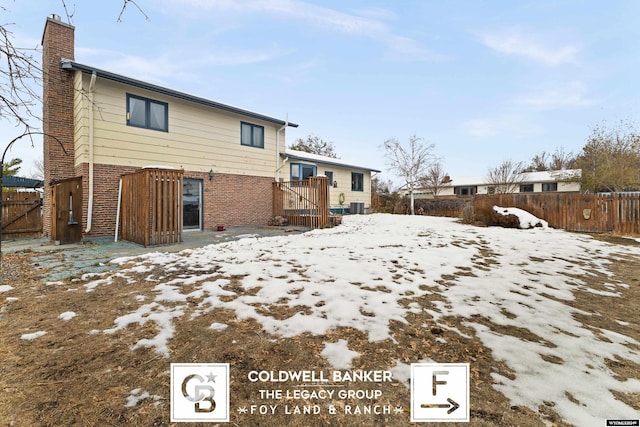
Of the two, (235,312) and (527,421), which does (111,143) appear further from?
(527,421)

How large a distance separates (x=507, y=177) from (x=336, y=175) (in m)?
24.8

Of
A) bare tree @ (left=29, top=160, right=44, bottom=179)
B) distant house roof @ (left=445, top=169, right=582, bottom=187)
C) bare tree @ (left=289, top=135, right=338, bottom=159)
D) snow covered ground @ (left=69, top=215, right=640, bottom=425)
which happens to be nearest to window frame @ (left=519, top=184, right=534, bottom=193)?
distant house roof @ (left=445, top=169, right=582, bottom=187)

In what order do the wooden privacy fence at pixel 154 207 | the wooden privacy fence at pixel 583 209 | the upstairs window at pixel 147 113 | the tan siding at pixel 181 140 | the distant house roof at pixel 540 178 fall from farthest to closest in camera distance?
the distant house roof at pixel 540 178 → the wooden privacy fence at pixel 583 209 → the upstairs window at pixel 147 113 → the tan siding at pixel 181 140 → the wooden privacy fence at pixel 154 207

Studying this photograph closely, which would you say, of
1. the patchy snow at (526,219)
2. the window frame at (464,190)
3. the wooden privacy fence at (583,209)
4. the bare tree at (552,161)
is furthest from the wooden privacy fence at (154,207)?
the bare tree at (552,161)

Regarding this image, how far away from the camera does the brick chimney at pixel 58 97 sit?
810cm

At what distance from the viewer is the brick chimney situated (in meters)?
8.10

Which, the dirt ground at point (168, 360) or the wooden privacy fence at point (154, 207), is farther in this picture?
the wooden privacy fence at point (154, 207)

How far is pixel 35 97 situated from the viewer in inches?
130

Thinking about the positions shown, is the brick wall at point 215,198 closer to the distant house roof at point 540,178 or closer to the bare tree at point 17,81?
the bare tree at point 17,81

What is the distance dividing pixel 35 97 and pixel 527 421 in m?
5.75

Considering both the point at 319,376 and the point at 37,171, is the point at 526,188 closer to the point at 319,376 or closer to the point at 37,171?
the point at 319,376

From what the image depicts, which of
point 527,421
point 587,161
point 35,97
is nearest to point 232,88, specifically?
point 35,97

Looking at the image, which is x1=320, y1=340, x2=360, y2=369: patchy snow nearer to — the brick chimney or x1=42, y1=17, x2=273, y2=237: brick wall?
x1=42, y1=17, x2=273, y2=237: brick wall

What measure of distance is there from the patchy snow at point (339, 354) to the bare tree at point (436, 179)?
29.9 m
